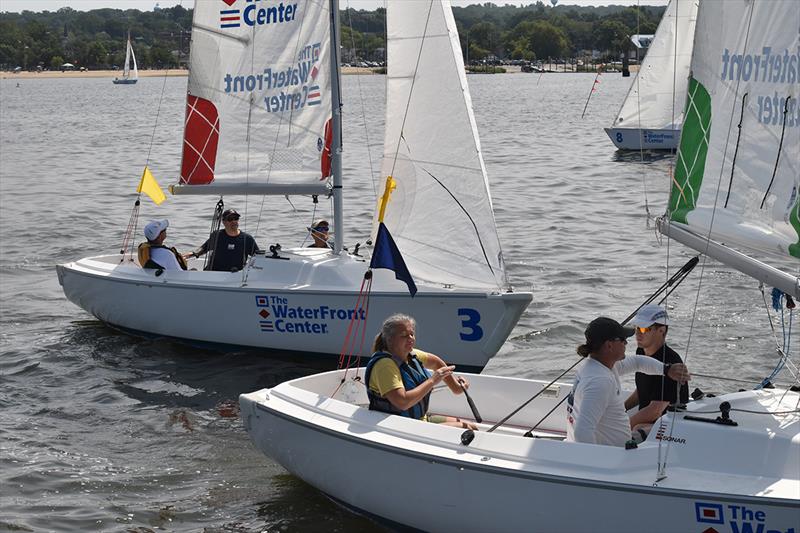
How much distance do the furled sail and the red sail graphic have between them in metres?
0.01

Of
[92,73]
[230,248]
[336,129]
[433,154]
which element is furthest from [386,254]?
[92,73]

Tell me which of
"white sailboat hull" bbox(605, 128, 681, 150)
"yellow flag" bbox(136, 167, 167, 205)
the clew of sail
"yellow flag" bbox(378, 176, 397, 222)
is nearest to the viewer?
the clew of sail

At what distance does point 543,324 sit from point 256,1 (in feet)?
15.8

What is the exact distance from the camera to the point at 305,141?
11.2 m

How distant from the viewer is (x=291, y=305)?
35.0 feet

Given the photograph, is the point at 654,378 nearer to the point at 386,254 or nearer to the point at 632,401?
the point at 632,401

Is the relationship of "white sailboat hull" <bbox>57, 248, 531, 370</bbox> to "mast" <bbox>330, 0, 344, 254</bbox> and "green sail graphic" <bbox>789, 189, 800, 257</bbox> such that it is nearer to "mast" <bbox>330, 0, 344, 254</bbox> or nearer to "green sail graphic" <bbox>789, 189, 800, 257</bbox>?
"mast" <bbox>330, 0, 344, 254</bbox>

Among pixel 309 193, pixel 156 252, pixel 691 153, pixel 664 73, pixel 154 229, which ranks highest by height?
pixel 664 73

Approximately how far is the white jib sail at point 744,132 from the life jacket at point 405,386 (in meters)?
1.83

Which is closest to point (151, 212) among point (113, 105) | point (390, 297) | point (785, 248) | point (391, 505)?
point (390, 297)

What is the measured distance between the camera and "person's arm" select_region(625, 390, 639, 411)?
701 cm

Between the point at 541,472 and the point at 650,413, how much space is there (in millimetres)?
1007

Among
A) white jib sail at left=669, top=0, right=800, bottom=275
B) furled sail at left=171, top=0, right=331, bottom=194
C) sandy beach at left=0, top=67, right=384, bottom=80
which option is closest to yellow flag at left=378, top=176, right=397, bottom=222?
furled sail at left=171, top=0, right=331, bottom=194

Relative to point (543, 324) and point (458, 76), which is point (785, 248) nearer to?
point (458, 76)
